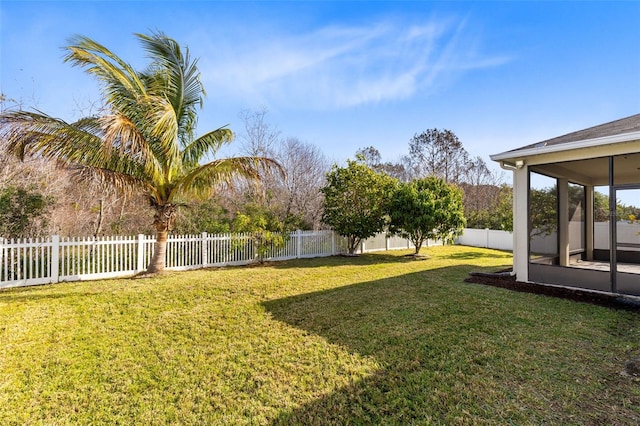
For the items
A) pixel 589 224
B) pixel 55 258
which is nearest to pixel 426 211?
pixel 589 224

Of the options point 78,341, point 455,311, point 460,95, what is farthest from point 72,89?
point 460,95

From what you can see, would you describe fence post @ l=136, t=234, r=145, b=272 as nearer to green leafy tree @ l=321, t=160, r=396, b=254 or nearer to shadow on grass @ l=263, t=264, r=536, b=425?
shadow on grass @ l=263, t=264, r=536, b=425

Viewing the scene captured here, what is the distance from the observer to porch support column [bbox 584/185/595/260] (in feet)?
24.8

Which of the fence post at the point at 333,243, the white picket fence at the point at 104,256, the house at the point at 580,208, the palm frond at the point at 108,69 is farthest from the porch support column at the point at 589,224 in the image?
the palm frond at the point at 108,69

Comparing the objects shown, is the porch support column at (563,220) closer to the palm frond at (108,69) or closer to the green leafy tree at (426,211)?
the green leafy tree at (426,211)

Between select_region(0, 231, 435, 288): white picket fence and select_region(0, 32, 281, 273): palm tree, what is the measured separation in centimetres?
62

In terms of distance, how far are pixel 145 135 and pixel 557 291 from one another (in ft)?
32.7

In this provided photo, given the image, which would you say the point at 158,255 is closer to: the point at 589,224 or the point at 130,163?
the point at 130,163

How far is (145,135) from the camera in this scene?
724 centimetres

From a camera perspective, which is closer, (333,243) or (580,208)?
(580,208)

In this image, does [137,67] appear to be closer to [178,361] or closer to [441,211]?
[178,361]

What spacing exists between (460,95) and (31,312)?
530 inches

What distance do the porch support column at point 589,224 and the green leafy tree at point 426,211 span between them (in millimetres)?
4242

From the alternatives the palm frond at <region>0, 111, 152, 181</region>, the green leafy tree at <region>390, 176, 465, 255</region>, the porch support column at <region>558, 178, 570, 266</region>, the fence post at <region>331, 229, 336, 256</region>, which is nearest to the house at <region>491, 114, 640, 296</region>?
the porch support column at <region>558, 178, 570, 266</region>
